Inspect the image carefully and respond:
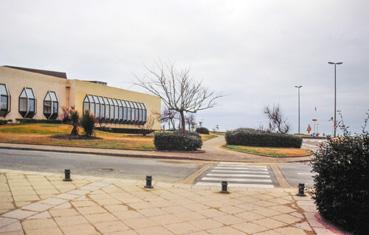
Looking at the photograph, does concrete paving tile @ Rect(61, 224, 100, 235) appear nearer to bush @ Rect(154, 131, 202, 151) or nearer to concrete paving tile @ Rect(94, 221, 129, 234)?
concrete paving tile @ Rect(94, 221, 129, 234)

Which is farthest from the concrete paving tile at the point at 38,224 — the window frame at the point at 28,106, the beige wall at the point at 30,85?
the window frame at the point at 28,106

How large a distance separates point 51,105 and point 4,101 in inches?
315

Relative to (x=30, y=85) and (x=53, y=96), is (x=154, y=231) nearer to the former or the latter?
(x=30, y=85)

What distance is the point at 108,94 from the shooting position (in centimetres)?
6297

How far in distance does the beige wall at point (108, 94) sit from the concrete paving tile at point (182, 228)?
37.1 metres

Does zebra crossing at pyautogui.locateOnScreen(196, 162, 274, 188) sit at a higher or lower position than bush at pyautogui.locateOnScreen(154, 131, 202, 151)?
lower

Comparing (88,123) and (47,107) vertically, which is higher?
(47,107)

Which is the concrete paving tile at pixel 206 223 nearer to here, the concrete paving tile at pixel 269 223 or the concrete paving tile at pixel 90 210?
the concrete paving tile at pixel 269 223

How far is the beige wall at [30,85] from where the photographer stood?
44.6 m

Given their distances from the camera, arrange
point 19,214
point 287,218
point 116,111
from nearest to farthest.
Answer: point 19,214, point 287,218, point 116,111

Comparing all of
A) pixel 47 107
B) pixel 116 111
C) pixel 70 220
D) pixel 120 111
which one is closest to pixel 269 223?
pixel 70 220

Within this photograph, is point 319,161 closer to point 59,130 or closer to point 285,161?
point 285,161

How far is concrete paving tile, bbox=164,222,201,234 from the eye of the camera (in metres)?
6.27

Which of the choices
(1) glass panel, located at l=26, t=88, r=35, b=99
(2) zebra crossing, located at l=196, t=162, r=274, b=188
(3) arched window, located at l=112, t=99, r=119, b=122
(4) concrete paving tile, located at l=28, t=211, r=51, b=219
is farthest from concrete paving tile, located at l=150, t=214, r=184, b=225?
(3) arched window, located at l=112, t=99, r=119, b=122
